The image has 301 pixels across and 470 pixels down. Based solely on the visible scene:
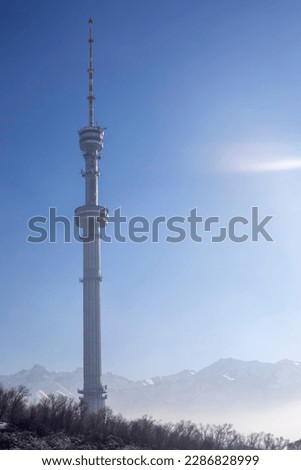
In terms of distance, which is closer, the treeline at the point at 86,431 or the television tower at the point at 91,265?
the treeline at the point at 86,431

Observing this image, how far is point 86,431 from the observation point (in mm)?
80188

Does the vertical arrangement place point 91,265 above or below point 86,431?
above

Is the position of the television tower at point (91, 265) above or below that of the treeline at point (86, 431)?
above

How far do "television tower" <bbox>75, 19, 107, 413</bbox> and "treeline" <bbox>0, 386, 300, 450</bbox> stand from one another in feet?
212

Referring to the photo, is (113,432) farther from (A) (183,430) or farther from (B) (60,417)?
(A) (183,430)

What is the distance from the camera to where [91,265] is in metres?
172

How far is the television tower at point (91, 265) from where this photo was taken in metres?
168

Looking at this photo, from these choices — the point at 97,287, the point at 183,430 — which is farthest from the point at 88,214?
the point at 183,430

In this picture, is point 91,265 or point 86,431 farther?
point 91,265

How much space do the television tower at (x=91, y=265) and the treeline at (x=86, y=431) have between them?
64.6 meters

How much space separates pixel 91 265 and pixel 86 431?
9418 cm

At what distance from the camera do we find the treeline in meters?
68.9
